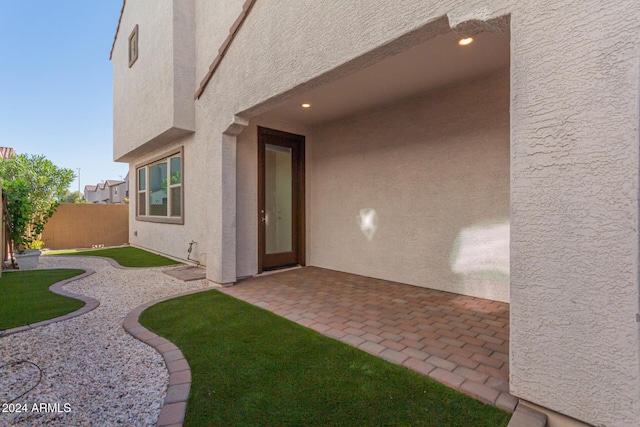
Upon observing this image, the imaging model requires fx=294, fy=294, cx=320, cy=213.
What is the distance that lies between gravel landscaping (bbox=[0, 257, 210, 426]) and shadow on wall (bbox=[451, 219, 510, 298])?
14.2 feet

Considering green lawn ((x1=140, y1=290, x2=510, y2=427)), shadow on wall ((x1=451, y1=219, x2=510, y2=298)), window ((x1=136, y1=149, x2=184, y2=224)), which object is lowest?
green lawn ((x1=140, y1=290, x2=510, y2=427))

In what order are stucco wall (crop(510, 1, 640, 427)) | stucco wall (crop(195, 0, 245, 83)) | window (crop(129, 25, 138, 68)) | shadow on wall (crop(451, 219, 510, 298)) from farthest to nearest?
window (crop(129, 25, 138, 68))
stucco wall (crop(195, 0, 245, 83))
shadow on wall (crop(451, 219, 510, 298))
stucco wall (crop(510, 1, 640, 427))

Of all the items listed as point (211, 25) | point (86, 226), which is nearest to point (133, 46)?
point (211, 25)

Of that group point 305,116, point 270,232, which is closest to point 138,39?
point 305,116

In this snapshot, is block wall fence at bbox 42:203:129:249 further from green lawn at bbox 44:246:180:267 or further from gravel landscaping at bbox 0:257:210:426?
gravel landscaping at bbox 0:257:210:426

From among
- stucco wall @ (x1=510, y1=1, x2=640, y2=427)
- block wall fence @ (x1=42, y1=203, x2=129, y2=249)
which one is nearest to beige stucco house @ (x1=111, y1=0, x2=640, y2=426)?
stucco wall @ (x1=510, y1=1, x2=640, y2=427)

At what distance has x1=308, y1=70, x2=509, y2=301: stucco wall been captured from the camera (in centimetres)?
449

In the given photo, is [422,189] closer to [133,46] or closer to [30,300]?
[30,300]

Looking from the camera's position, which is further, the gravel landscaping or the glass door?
the glass door

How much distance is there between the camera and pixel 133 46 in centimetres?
976

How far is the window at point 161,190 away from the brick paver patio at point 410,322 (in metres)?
4.11

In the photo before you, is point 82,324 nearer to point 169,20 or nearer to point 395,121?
point 395,121

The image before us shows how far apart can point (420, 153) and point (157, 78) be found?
7136 mm

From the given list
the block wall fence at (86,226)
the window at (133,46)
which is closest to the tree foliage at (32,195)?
the block wall fence at (86,226)
